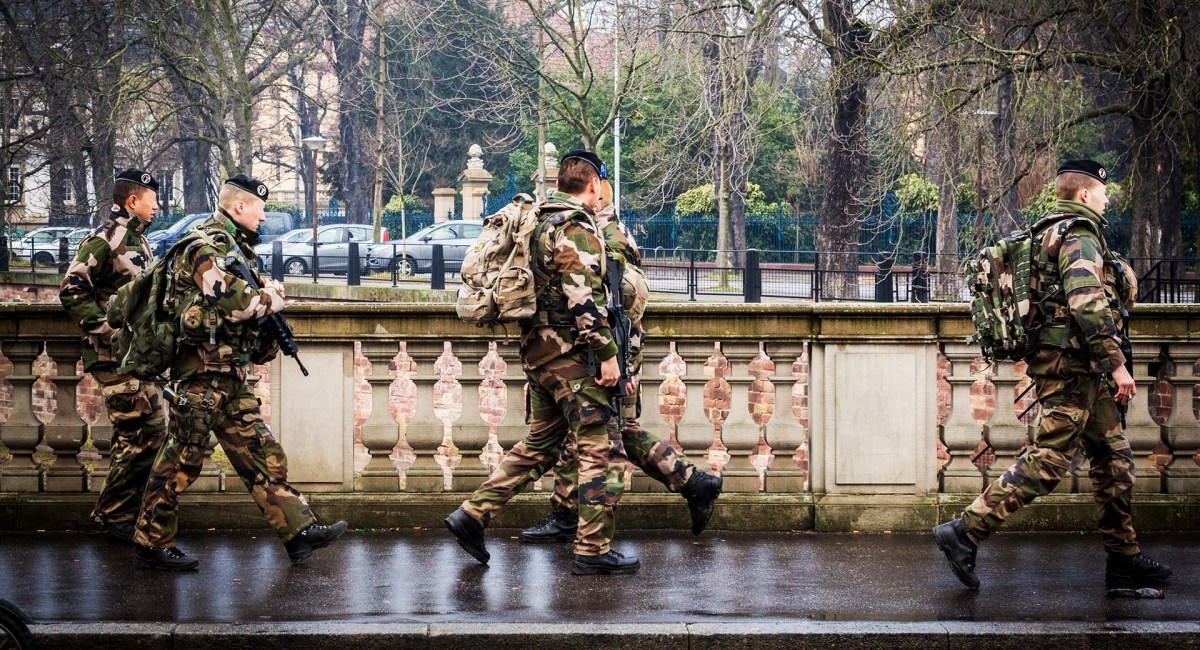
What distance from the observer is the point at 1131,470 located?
6.50 meters

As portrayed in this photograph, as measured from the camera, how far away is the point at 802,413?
14.6 m

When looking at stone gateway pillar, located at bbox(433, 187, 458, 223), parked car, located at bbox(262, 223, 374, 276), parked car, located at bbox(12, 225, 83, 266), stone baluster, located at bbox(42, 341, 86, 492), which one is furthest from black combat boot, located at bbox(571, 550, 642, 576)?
stone gateway pillar, located at bbox(433, 187, 458, 223)

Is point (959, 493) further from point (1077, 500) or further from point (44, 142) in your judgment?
point (44, 142)

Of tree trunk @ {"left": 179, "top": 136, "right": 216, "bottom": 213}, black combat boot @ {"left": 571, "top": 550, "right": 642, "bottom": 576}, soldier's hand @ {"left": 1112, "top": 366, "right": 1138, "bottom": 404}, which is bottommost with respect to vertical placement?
black combat boot @ {"left": 571, "top": 550, "right": 642, "bottom": 576}

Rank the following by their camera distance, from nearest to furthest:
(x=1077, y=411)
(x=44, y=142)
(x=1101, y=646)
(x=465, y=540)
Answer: (x=1101, y=646) < (x=1077, y=411) < (x=465, y=540) < (x=44, y=142)

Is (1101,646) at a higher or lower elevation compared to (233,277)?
lower

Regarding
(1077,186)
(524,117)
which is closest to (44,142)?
(524,117)

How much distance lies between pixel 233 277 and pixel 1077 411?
12.9ft

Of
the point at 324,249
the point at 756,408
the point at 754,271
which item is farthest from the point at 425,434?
the point at 324,249

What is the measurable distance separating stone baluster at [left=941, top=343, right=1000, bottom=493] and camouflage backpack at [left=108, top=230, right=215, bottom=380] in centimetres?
406

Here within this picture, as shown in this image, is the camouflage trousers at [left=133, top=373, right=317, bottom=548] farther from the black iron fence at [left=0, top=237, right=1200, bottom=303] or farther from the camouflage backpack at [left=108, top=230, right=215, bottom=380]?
the black iron fence at [left=0, top=237, right=1200, bottom=303]

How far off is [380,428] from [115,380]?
4.67 ft

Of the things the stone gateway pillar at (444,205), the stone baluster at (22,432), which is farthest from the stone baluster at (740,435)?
the stone gateway pillar at (444,205)

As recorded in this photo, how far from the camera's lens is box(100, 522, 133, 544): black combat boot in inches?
293
